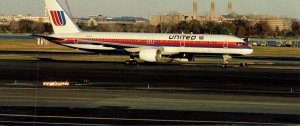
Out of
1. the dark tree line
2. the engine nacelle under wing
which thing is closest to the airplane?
the engine nacelle under wing

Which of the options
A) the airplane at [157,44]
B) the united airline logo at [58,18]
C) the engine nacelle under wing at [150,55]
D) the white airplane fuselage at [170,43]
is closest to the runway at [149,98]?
the engine nacelle under wing at [150,55]

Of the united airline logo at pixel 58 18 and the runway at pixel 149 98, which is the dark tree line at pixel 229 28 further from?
the runway at pixel 149 98

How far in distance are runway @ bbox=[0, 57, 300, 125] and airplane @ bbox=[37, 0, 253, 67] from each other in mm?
10670

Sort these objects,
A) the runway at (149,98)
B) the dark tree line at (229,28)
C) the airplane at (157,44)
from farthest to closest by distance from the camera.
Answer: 1. the dark tree line at (229,28)
2. the airplane at (157,44)
3. the runway at (149,98)

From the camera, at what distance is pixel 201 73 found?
43.2 m

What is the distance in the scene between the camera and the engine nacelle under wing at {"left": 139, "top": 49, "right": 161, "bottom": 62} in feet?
171

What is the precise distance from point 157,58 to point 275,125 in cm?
3383

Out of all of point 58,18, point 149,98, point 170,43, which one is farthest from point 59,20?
point 149,98

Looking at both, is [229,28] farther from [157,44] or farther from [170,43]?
[170,43]

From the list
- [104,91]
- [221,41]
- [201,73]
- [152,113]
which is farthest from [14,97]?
[221,41]

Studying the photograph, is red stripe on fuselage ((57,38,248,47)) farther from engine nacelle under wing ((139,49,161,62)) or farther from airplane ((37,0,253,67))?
engine nacelle under wing ((139,49,161,62))

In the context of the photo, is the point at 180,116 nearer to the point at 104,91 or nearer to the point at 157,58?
the point at 104,91

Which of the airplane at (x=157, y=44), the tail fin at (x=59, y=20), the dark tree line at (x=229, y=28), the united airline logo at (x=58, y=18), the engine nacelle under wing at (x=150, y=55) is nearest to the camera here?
the engine nacelle under wing at (x=150, y=55)

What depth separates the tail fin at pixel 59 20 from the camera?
58438 mm
